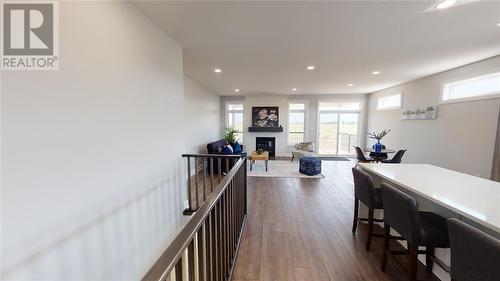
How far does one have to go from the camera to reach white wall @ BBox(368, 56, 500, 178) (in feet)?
11.3

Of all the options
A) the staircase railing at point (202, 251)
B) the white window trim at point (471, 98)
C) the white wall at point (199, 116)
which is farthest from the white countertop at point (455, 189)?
the white wall at point (199, 116)

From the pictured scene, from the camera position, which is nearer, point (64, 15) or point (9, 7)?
point (9, 7)

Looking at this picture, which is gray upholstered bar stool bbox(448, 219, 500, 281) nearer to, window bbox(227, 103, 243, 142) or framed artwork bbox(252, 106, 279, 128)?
framed artwork bbox(252, 106, 279, 128)

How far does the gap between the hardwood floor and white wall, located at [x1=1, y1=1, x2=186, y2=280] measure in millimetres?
1176

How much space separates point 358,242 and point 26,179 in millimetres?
3006

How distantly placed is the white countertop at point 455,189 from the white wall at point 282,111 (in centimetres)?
585

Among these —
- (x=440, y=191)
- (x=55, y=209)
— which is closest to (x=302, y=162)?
(x=440, y=191)

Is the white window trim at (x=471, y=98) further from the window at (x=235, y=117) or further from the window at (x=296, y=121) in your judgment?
the window at (x=235, y=117)

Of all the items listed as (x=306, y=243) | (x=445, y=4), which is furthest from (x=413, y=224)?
(x=445, y=4)

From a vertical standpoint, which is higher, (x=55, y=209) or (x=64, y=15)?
(x=64, y=15)

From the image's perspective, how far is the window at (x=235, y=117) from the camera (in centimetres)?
859

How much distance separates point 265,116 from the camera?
8.27m

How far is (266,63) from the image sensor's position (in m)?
3.73

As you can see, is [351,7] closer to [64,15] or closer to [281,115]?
[64,15]
